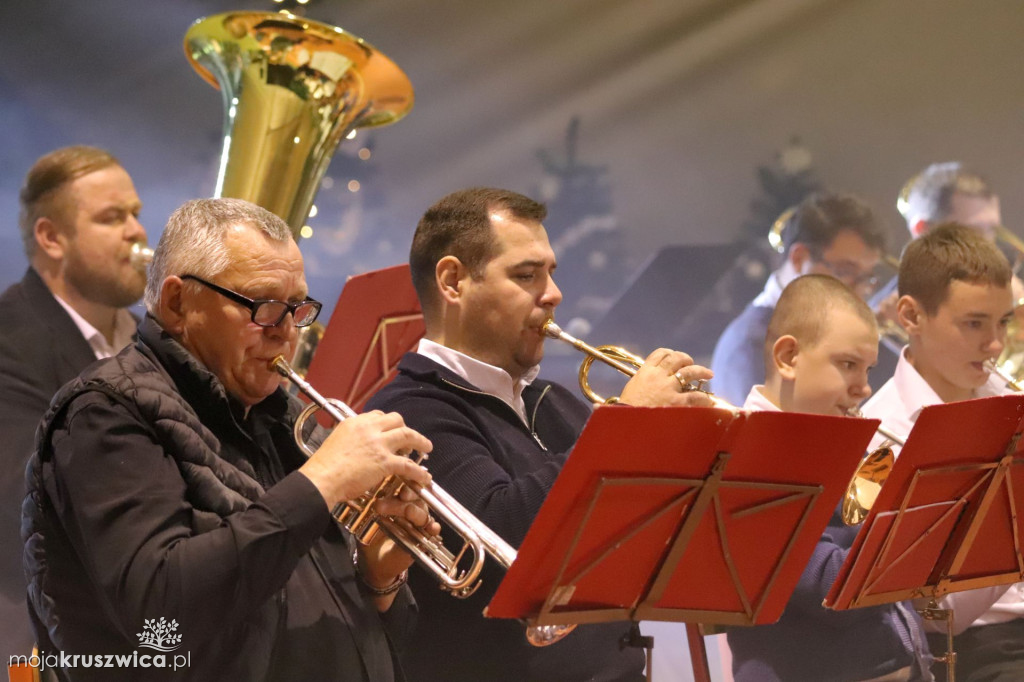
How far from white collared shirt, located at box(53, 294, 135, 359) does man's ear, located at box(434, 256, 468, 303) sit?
1.26 meters

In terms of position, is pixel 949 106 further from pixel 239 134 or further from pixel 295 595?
pixel 295 595

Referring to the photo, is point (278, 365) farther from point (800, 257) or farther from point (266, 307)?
point (800, 257)

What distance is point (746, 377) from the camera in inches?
176

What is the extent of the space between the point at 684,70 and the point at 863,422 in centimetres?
445

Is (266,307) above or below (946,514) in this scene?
below

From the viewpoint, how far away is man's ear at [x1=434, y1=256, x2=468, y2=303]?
2.54 m

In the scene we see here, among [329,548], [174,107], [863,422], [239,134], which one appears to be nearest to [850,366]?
[863,422]

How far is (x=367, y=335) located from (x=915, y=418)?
4.88ft

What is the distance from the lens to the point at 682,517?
1789mm

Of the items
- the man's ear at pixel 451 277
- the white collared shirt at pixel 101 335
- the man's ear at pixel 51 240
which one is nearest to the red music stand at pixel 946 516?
the man's ear at pixel 451 277

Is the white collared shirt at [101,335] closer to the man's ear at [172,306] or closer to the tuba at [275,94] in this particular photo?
the tuba at [275,94]

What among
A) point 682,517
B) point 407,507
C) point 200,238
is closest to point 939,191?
point 682,517

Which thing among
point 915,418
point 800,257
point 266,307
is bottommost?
point 266,307

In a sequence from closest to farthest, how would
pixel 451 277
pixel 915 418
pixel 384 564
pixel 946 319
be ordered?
pixel 384 564, pixel 451 277, pixel 915 418, pixel 946 319
